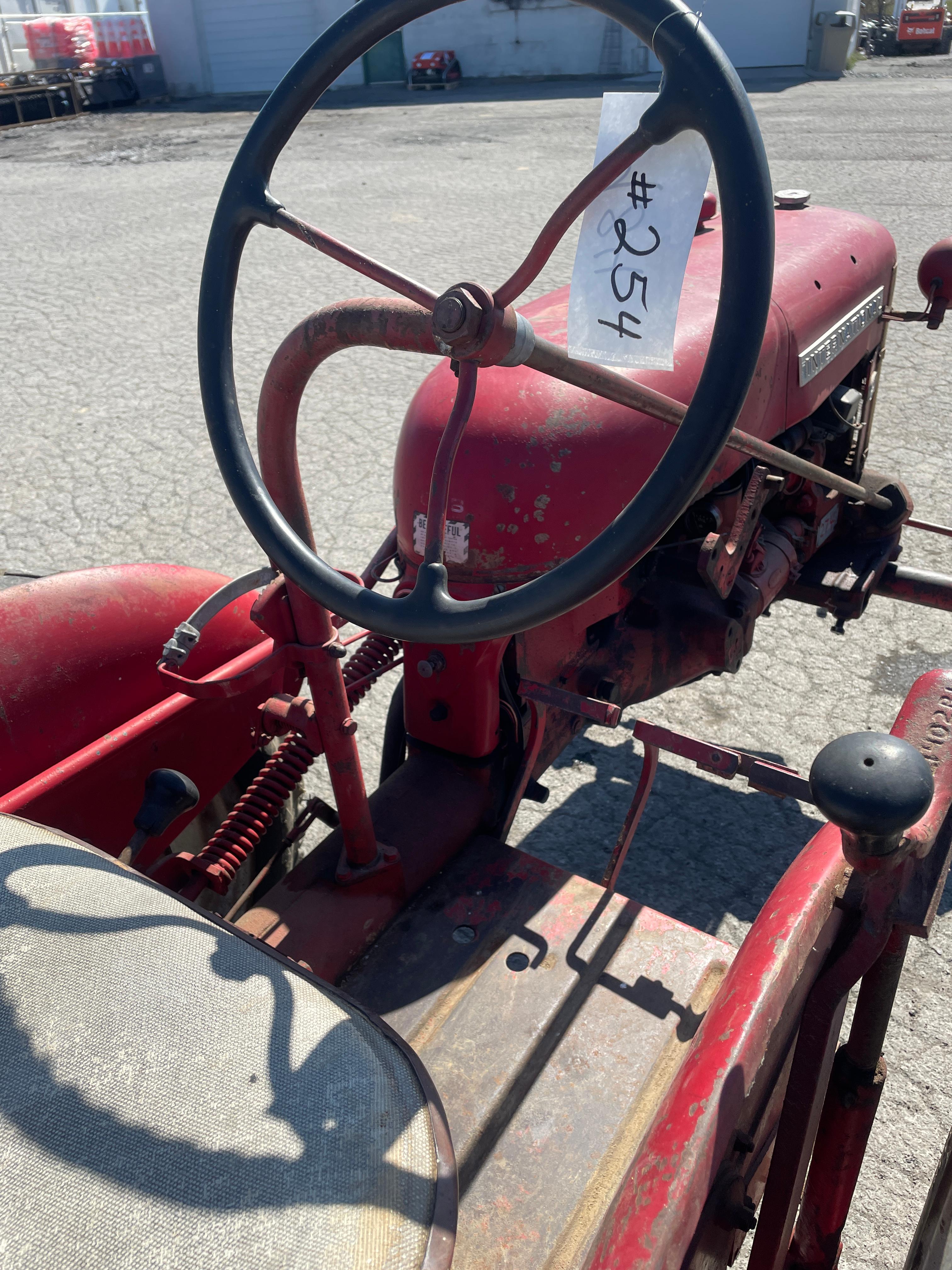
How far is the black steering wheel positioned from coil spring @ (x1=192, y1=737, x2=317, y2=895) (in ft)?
1.72

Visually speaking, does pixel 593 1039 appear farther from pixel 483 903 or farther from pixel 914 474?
pixel 914 474

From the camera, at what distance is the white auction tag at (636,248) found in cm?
88

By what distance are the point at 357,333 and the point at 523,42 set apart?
17241 mm

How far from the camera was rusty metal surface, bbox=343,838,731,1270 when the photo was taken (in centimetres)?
117

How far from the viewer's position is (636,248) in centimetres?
91

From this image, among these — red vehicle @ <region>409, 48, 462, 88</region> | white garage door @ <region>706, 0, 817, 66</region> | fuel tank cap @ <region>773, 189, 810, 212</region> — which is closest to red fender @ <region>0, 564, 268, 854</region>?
fuel tank cap @ <region>773, 189, 810, 212</region>

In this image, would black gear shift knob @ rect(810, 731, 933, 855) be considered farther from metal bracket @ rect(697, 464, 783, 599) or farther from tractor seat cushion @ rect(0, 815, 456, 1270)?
metal bracket @ rect(697, 464, 783, 599)

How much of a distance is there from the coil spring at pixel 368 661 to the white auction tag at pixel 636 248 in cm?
85

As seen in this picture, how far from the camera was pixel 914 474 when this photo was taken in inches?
144

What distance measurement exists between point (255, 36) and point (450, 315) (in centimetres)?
1858

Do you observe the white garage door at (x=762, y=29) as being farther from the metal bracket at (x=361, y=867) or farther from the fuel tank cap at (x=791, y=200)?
the metal bracket at (x=361, y=867)

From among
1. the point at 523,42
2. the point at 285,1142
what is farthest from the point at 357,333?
the point at 523,42

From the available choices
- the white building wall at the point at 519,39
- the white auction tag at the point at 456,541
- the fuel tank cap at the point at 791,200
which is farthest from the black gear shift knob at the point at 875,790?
the white building wall at the point at 519,39

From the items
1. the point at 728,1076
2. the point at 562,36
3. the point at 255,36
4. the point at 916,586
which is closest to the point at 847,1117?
the point at 728,1076
